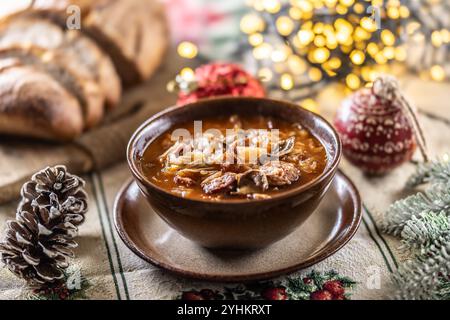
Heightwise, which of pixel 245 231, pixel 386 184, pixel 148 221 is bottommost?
pixel 386 184

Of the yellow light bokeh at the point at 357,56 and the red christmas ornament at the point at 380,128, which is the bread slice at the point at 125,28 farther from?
the red christmas ornament at the point at 380,128

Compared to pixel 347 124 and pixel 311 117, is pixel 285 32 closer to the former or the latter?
pixel 347 124

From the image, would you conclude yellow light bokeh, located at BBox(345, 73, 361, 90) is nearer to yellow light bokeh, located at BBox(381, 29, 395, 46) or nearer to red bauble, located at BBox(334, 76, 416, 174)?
yellow light bokeh, located at BBox(381, 29, 395, 46)

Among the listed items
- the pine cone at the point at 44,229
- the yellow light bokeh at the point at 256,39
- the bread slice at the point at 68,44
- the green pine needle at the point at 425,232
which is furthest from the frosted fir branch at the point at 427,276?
the bread slice at the point at 68,44

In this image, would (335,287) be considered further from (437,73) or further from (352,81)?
(437,73)

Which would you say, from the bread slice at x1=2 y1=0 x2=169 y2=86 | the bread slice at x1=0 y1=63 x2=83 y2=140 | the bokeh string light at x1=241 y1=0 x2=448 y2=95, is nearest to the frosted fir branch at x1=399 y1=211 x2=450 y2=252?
the bokeh string light at x1=241 y1=0 x2=448 y2=95
